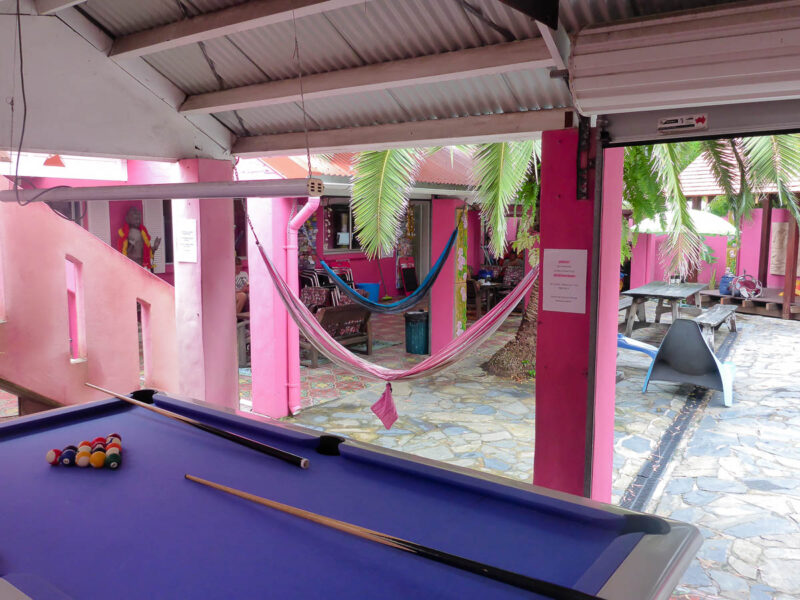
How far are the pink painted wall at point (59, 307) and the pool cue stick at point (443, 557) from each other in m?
2.69

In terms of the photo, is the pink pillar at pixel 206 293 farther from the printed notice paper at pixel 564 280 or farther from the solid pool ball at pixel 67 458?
the printed notice paper at pixel 564 280

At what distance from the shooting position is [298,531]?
1.45m

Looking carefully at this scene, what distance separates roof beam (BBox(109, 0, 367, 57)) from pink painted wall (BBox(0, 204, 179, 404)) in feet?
4.12

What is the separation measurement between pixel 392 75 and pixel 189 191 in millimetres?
1011

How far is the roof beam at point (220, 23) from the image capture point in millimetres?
2219

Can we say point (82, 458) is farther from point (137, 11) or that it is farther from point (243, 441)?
point (137, 11)

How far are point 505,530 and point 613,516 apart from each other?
269mm

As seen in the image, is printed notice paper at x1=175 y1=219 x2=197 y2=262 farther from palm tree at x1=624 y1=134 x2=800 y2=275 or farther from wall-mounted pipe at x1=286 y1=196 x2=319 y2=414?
palm tree at x1=624 y1=134 x2=800 y2=275

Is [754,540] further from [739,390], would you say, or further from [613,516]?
[739,390]

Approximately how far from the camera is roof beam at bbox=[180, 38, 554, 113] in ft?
7.30

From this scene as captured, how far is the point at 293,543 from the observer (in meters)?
1.40

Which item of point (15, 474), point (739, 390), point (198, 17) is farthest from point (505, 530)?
point (739, 390)

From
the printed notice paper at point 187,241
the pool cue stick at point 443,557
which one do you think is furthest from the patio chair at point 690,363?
the pool cue stick at point 443,557

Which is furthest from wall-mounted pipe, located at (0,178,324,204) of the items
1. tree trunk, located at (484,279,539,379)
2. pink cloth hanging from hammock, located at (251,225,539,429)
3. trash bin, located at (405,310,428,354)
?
trash bin, located at (405,310,428,354)
